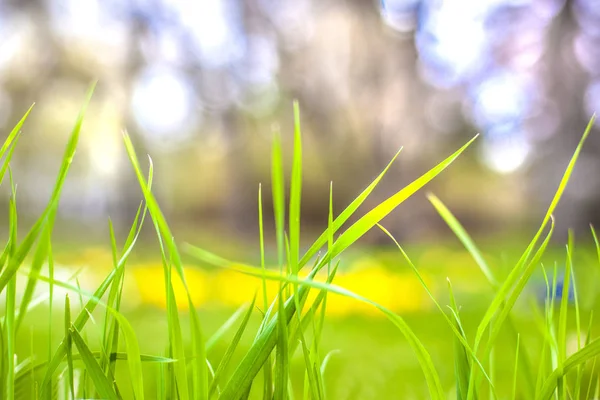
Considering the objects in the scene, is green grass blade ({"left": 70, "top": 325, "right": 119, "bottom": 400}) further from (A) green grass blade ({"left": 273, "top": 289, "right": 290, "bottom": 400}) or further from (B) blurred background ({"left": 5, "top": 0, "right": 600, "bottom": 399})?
(B) blurred background ({"left": 5, "top": 0, "right": 600, "bottom": 399})

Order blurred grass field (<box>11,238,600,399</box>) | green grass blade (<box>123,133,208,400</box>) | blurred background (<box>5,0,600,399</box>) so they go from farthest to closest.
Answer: blurred background (<box>5,0,600,399</box>) < blurred grass field (<box>11,238,600,399</box>) < green grass blade (<box>123,133,208,400</box>)

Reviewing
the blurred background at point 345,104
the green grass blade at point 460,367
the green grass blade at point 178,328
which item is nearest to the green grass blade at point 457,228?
the green grass blade at point 460,367

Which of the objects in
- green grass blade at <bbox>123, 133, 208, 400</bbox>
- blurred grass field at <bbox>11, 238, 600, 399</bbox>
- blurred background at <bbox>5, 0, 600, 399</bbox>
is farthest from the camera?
blurred background at <bbox>5, 0, 600, 399</bbox>

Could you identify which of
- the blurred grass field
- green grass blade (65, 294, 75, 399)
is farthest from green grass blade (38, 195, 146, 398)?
the blurred grass field

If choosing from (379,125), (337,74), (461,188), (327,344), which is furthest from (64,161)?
(461,188)

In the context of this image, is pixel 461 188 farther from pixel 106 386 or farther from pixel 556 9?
pixel 106 386

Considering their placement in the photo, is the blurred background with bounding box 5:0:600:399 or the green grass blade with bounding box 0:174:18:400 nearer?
the green grass blade with bounding box 0:174:18:400

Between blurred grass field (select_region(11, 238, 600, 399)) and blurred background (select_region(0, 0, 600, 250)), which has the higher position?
blurred background (select_region(0, 0, 600, 250))

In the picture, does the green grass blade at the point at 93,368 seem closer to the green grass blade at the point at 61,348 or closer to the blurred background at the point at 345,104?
the green grass blade at the point at 61,348
